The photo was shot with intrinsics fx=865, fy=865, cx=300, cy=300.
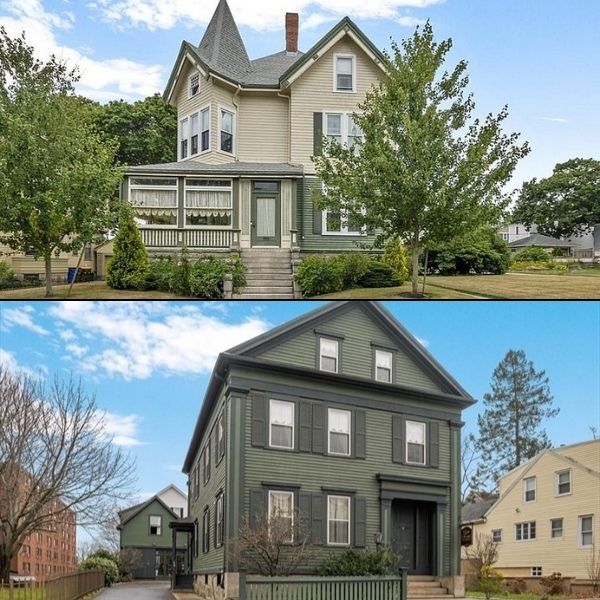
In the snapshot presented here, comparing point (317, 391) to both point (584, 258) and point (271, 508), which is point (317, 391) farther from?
point (584, 258)

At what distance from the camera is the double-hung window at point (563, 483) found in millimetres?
25984

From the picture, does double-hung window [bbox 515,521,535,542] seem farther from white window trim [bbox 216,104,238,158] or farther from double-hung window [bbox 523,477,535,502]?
white window trim [bbox 216,104,238,158]

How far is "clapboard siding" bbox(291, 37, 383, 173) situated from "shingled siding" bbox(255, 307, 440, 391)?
375 centimetres

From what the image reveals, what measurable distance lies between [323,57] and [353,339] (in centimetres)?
683

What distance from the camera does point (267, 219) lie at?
60.1 feet

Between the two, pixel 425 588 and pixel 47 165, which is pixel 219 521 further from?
pixel 47 165

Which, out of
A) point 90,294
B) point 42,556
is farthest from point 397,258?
point 42,556

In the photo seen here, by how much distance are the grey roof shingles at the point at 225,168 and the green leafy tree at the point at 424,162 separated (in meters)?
3.63

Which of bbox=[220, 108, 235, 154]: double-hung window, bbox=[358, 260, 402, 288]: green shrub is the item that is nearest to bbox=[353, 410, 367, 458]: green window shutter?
bbox=[358, 260, 402, 288]: green shrub

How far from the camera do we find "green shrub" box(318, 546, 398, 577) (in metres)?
17.2

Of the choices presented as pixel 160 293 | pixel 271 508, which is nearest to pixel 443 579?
pixel 271 508

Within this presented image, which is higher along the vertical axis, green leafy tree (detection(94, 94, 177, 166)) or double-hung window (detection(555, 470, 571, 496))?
green leafy tree (detection(94, 94, 177, 166))

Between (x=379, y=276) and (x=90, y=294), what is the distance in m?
5.17

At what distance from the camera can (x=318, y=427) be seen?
60.8 ft
